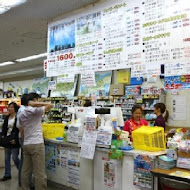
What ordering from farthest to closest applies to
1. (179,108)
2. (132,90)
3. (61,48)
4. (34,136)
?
(132,90)
(179,108)
(61,48)
(34,136)

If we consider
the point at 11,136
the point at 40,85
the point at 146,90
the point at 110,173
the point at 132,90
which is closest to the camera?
the point at 110,173

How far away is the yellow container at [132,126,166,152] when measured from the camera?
341 centimetres

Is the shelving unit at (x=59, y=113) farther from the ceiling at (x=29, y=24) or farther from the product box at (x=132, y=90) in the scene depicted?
the product box at (x=132, y=90)

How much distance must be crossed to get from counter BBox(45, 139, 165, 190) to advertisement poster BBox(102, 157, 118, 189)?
46 mm

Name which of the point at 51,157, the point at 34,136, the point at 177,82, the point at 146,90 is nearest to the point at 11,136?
the point at 51,157

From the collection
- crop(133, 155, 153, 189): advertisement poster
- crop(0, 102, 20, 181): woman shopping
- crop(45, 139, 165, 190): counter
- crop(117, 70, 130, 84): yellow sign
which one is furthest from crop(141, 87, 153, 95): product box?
crop(133, 155, 153, 189): advertisement poster

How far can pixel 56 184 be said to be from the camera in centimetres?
475

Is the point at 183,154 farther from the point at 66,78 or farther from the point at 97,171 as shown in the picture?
the point at 66,78

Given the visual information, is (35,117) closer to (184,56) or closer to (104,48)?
(104,48)

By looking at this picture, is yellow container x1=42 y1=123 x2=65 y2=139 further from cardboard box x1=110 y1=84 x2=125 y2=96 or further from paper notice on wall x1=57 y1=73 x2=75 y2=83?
cardboard box x1=110 y1=84 x2=125 y2=96

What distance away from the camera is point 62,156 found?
4.57m

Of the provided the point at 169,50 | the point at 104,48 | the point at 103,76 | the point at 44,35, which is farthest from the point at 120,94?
the point at 169,50

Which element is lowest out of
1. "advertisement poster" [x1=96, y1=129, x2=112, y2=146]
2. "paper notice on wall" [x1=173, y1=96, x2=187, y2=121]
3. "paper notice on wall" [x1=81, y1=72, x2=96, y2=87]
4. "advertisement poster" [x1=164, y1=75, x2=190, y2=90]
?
"advertisement poster" [x1=96, y1=129, x2=112, y2=146]

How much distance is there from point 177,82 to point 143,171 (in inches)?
Result: 47.0
